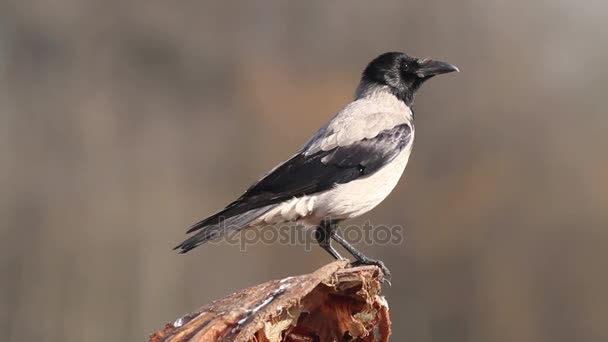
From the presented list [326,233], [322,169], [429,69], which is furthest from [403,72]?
[326,233]

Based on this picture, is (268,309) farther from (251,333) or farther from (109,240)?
(109,240)

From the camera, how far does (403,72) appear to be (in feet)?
18.9

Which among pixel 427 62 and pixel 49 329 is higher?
pixel 427 62

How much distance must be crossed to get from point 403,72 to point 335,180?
1341 mm

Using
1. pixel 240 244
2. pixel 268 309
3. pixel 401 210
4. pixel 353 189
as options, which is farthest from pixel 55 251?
pixel 268 309

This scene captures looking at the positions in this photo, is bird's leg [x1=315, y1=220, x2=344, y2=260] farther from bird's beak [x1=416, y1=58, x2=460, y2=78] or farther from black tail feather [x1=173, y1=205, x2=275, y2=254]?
bird's beak [x1=416, y1=58, x2=460, y2=78]

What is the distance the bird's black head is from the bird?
5.7 inches

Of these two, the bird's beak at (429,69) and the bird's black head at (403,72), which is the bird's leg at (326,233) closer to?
the bird's black head at (403,72)

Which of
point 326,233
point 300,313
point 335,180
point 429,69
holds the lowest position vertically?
point 300,313

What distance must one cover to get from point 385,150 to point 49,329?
12.6ft

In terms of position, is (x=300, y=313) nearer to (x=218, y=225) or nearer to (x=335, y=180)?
(x=218, y=225)

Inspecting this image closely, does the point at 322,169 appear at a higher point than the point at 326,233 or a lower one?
higher

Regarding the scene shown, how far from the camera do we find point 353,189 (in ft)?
15.6

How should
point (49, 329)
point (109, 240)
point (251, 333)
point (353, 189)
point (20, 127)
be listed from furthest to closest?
point (20, 127) → point (109, 240) → point (49, 329) → point (353, 189) → point (251, 333)
